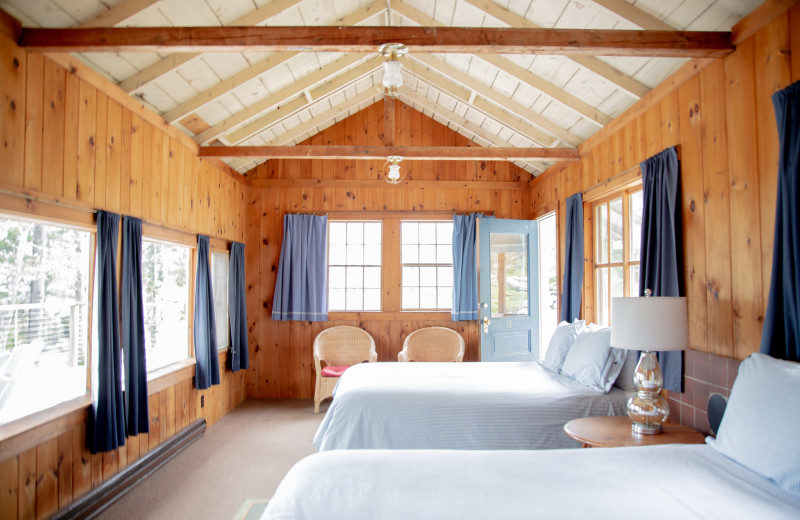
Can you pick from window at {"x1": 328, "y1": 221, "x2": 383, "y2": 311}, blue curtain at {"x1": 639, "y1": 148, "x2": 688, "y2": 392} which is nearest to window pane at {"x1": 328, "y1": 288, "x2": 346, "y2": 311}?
window at {"x1": 328, "y1": 221, "x2": 383, "y2": 311}

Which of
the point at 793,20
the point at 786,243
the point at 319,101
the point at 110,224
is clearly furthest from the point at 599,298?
the point at 110,224

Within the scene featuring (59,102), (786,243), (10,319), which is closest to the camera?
A: (786,243)

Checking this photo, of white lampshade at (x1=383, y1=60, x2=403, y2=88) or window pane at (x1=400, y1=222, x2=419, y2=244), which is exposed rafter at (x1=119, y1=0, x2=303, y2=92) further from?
window pane at (x1=400, y1=222, x2=419, y2=244)

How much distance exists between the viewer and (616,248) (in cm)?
384

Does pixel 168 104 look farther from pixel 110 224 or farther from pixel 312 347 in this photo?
pixel 312 347

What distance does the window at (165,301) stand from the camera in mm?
3824

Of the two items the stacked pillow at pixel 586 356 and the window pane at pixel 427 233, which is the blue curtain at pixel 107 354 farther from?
the window pane at pixel 427 233

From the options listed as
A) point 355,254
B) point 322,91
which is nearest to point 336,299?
point 355,254

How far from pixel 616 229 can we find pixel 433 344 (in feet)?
8.40

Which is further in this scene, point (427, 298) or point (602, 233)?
point (427, 298)

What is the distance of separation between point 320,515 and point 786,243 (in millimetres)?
2096

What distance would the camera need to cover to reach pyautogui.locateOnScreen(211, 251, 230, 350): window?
4963mm

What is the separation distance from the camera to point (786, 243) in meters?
2.01

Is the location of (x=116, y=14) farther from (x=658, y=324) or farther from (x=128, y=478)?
(x=658, y=324)
